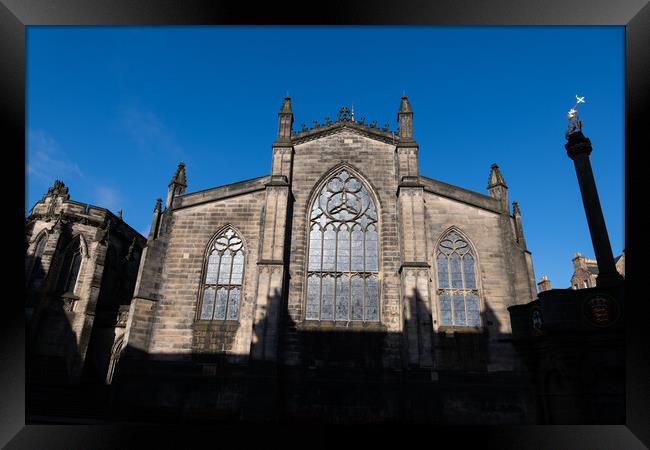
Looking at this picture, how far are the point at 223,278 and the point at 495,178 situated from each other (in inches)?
501

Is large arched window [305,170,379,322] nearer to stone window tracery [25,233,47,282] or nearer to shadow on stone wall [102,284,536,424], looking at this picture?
shadow on stone wall [102,284,536,424]

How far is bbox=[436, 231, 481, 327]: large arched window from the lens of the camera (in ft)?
51.6

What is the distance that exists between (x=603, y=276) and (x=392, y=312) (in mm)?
7933

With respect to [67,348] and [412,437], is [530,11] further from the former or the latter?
[67,348]

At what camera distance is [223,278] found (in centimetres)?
1661

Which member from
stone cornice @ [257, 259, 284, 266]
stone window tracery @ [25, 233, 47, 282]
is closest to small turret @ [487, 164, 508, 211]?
stone cornice @ [257, 259, 284, 266]

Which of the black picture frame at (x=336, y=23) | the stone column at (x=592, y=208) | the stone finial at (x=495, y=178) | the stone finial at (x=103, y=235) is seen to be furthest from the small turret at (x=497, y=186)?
the stone finial at (x=103, y=235)

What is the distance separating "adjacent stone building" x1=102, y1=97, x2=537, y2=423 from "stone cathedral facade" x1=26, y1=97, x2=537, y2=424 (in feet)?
0.16

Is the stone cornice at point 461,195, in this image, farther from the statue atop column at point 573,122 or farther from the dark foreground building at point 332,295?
the statue atop column at point 573,122

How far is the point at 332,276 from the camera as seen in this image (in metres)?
16.5
